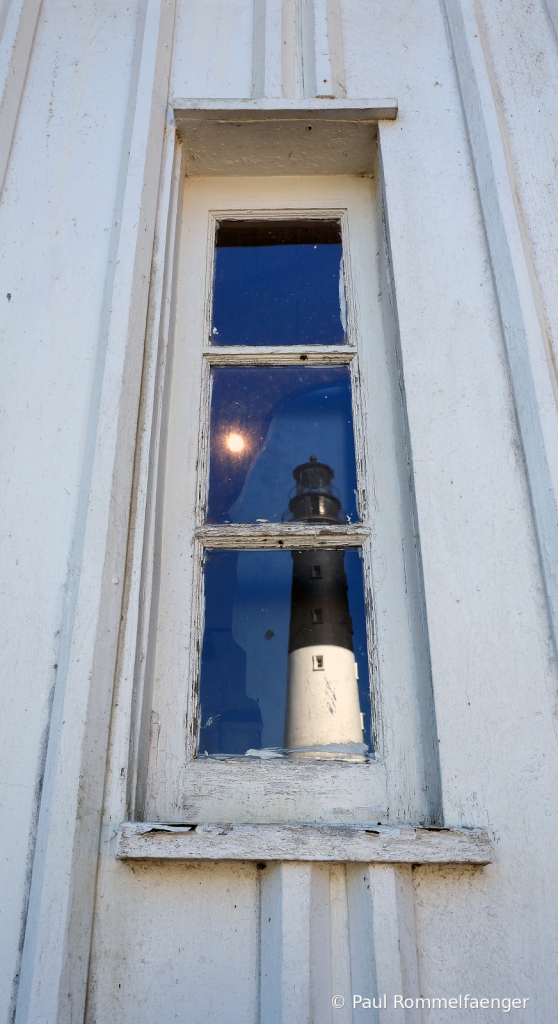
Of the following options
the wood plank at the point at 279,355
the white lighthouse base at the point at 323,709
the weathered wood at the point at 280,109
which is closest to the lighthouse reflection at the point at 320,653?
the white lighthouse base at the point at 323,709

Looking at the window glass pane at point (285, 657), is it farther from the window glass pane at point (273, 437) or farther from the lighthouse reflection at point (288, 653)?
the window glass pane at point (273, 437)

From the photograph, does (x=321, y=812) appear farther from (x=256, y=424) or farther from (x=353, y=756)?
(x=256, y=424)

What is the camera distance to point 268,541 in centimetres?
160

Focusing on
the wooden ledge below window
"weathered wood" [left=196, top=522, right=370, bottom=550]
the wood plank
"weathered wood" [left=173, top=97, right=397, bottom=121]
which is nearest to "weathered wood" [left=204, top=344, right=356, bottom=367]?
the wood plank

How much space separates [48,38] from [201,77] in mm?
445

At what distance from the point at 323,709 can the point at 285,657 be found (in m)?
0.13

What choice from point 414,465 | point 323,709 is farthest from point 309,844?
point 414,465

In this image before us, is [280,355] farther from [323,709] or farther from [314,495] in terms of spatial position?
[323,709]

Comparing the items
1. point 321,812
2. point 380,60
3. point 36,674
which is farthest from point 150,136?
point 321,812

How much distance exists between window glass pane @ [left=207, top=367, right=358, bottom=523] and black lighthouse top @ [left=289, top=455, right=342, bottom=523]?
0.01 meters

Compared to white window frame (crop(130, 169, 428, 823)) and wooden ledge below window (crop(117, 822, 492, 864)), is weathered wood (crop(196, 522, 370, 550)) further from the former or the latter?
wooden ledge below window (crop(117, 822, 492, 864))

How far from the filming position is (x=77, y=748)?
1214 mm

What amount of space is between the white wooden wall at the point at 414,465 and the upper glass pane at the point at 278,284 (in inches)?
8.7

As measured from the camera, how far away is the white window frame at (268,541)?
137 cm
